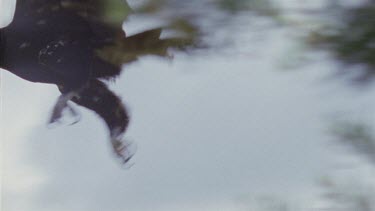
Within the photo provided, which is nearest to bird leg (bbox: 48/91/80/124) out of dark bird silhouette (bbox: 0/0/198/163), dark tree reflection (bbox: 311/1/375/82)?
dark bird silhouette (bbox: 0/0/198/163)

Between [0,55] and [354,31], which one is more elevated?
[0,55]

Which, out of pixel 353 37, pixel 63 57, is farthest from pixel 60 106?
pixel 353 37

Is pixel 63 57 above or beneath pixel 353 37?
above

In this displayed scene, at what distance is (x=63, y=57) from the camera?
8.19ft

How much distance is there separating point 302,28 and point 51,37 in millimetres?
1230

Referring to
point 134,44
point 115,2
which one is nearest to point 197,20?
point 115,2

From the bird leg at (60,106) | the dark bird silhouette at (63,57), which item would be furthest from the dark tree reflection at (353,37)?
the bird leg at (60,106)

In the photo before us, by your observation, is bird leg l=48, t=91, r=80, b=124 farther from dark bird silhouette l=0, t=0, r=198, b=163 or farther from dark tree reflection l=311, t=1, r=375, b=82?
dark tree reflection l=311, t=1, r=375, b=82

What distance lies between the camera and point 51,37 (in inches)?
94.9

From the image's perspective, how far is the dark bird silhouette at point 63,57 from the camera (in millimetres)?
2094

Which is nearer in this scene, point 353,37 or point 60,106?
point 353,37

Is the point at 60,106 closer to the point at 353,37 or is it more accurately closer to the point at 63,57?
the point at 63,57

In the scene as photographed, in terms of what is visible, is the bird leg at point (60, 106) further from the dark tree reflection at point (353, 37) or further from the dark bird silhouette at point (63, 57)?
the dark tree reflection at point (353, 37)

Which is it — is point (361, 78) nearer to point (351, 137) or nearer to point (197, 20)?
point (351, 137)
